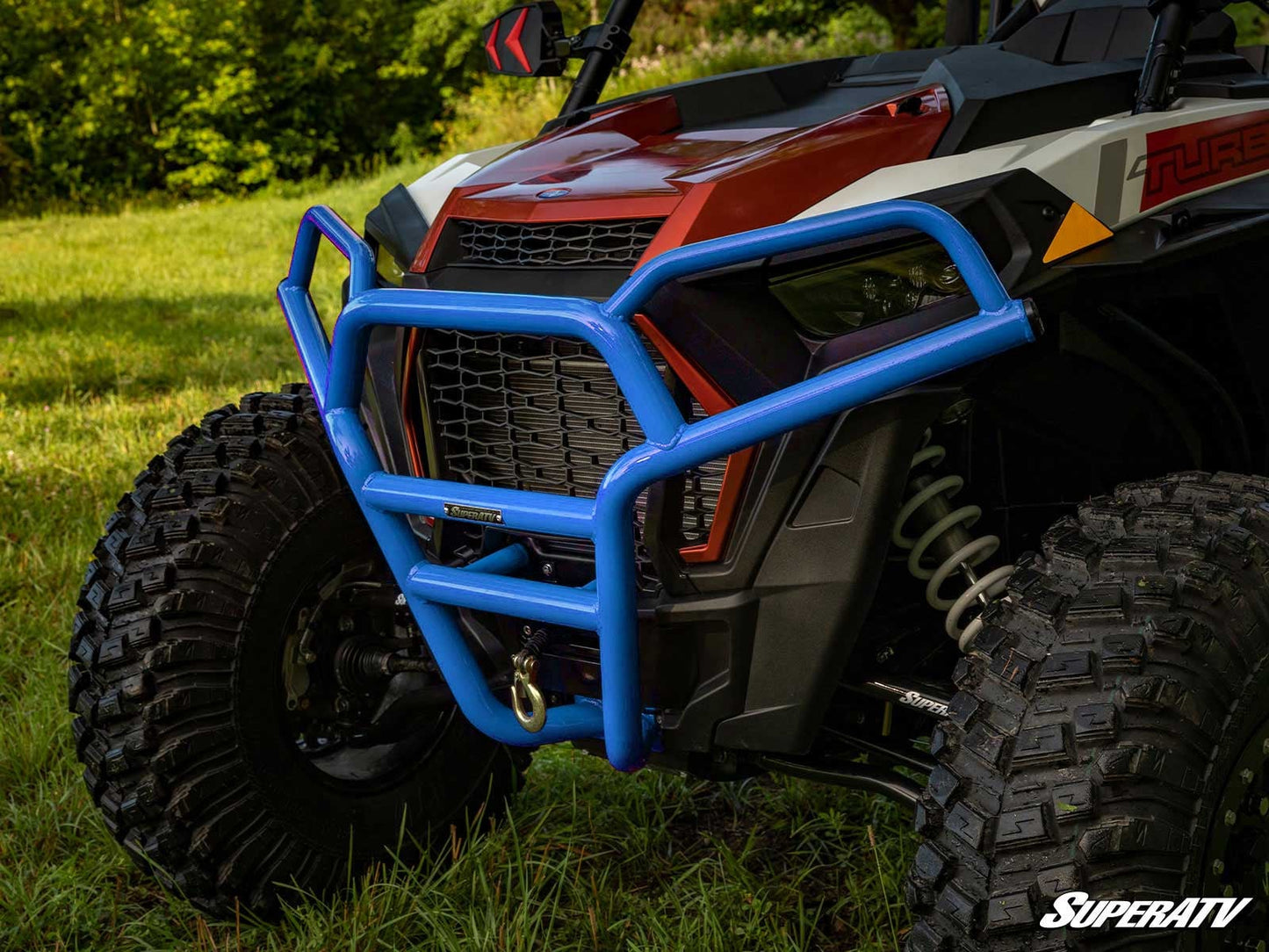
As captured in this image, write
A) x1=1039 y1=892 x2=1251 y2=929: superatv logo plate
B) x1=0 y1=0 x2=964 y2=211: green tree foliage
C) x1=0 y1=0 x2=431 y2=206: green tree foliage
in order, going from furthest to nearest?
x1=0 y1=0 x2=431 y2=206: green tree foliage < x1=0 y1=0 x2=964 y2=211: green tree foliage < x1=1039 y1=892 x2=1251 y2=929: superatv logo plate

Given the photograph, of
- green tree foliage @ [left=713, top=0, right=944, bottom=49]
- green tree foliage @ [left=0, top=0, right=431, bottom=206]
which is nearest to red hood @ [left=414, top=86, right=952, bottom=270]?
green tree foliage @ [left=713, top=0, right=944, bottom=49]

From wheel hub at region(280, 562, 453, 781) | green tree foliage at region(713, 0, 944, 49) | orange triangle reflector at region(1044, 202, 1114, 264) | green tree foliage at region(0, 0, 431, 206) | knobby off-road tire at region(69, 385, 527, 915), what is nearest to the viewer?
orange triangle reflector at region(1044, 202, 1114, 264)

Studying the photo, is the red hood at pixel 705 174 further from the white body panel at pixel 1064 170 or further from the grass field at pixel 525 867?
the grass field at pixel 525 867

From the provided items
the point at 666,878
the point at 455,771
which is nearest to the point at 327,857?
the point at 455,771

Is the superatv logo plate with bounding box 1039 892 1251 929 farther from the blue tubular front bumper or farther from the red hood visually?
the red hood

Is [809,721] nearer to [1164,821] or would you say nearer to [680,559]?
[680,559]

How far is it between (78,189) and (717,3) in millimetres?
10527

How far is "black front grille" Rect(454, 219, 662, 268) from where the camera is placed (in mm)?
1768

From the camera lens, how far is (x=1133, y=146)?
1772 millimetres

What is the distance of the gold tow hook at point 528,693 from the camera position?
1829 millimetres

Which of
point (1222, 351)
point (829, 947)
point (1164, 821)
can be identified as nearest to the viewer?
point (1164, 821)

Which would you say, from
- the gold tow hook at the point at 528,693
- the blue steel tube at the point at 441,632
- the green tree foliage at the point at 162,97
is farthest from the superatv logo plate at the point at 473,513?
the green tree foliage at the point at 162,97

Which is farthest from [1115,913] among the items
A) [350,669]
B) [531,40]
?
[531,40]

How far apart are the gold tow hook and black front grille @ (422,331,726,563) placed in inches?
9.4
